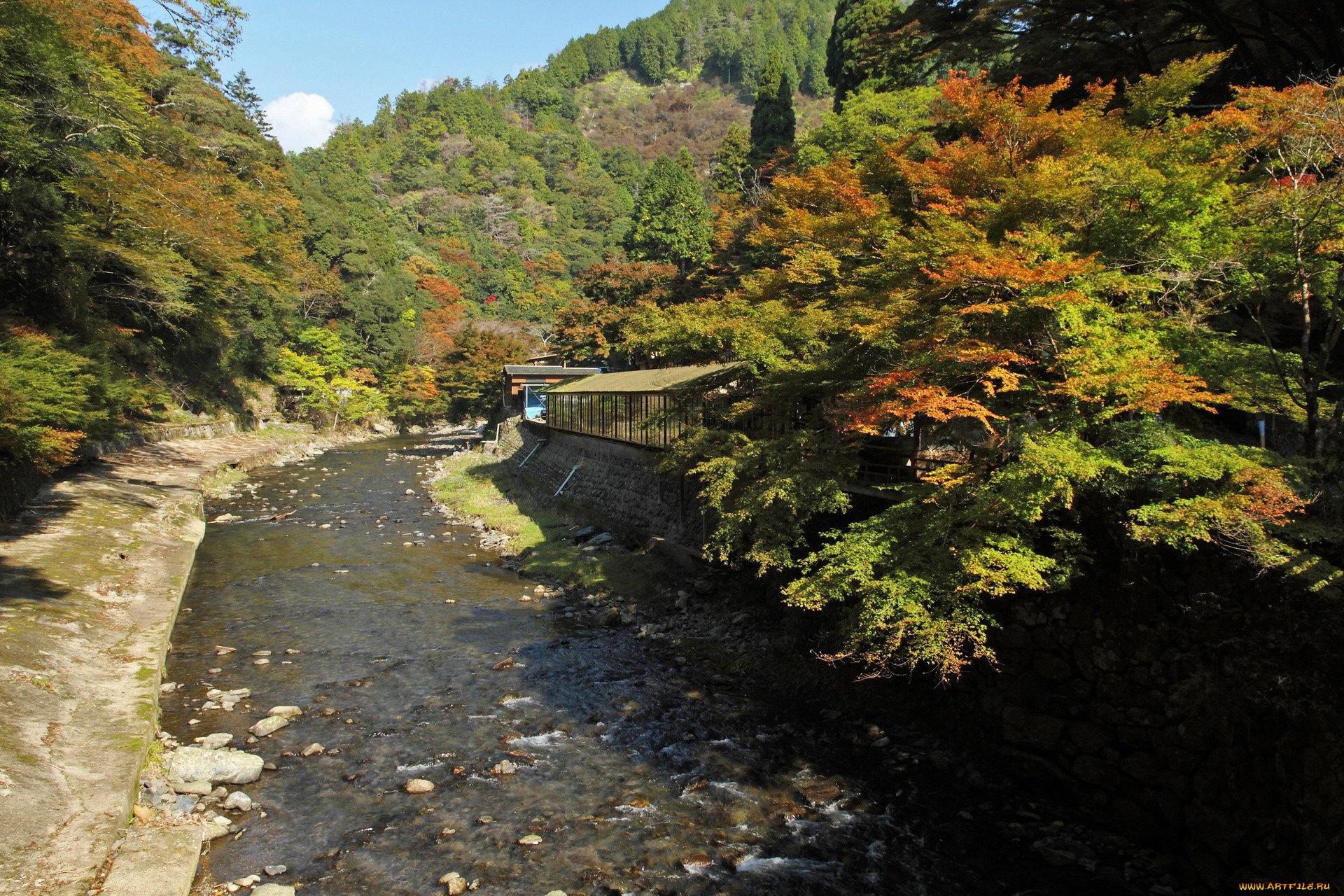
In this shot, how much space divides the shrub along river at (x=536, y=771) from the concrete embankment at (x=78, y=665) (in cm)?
88

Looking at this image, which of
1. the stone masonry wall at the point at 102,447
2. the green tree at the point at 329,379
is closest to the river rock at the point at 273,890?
the stone masonry wall at the point at 102,447

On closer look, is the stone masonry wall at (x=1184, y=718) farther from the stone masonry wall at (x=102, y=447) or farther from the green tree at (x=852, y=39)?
the green tree at (x=852, y=39)

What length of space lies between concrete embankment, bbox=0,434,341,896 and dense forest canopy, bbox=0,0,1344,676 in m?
2.37

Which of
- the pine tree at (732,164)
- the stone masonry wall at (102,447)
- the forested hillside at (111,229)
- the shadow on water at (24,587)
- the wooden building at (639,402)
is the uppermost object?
the pine tree at (732,164)

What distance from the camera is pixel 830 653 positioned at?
1122cm

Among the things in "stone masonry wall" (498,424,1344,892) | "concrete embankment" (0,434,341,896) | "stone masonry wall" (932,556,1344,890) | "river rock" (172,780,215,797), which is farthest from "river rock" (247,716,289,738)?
"stone masonry wall" (932,556,1344,890)

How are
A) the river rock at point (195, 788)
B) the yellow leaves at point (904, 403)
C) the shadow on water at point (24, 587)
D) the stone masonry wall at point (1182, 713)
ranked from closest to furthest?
the stone masonry wall at point (1182, 713)
the yellow leaves at point (904, 403)
the river rock at point (195, 788)
the shadow on water at point (24, 587)

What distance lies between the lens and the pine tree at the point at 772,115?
3931 cm

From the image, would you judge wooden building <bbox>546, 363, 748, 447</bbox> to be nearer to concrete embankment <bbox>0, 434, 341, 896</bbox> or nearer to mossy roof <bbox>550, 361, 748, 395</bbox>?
mossy roof <bbox>550, 361, 748, 395</bbox>

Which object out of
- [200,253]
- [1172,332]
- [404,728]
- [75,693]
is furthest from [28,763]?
[200,253]

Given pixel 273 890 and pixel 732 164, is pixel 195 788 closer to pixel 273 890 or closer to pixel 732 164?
pixel 273 890

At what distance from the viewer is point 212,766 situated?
8.57 m

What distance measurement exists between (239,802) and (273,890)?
1840 mm

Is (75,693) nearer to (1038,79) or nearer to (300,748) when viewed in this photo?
(300,748)
